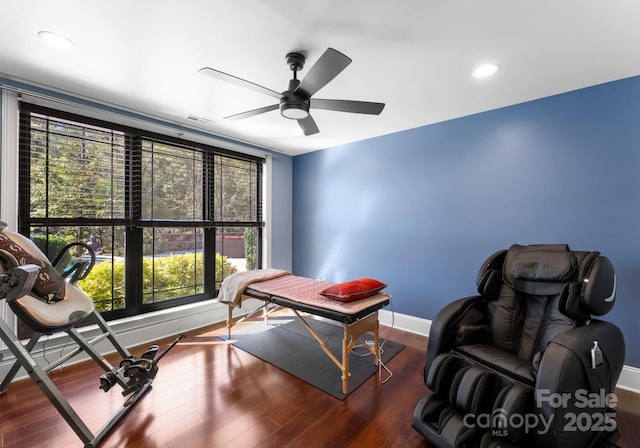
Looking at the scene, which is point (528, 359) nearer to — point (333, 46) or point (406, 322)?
point (406, 322)

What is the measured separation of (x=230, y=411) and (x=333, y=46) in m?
2.56

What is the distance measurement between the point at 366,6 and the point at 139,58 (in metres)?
1.62

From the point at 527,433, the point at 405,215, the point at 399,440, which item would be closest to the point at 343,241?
the point at 405,215

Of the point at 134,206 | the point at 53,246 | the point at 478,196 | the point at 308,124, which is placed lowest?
the point at 53,246

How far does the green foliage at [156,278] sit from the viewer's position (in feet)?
9.05

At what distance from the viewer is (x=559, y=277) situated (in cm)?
176

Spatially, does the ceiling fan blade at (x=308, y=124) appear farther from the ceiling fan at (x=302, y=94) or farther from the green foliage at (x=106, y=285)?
the green foliage at (x=106, y=285)

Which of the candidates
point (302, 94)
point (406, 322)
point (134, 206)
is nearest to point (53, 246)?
point (134, 206)

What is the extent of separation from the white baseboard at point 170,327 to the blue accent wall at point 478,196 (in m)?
0.15

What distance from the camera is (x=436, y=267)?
3.14m

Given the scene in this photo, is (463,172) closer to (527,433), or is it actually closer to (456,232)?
(456,232)

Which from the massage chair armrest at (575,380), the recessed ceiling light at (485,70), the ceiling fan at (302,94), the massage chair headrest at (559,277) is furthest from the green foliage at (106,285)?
the recessed ceiling light at (485,70)

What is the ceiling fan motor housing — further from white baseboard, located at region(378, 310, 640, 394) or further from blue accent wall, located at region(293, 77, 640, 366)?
white baseboard, located at region(378, 310, 640, 394)

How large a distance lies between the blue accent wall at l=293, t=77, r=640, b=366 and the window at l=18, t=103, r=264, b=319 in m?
1.40
